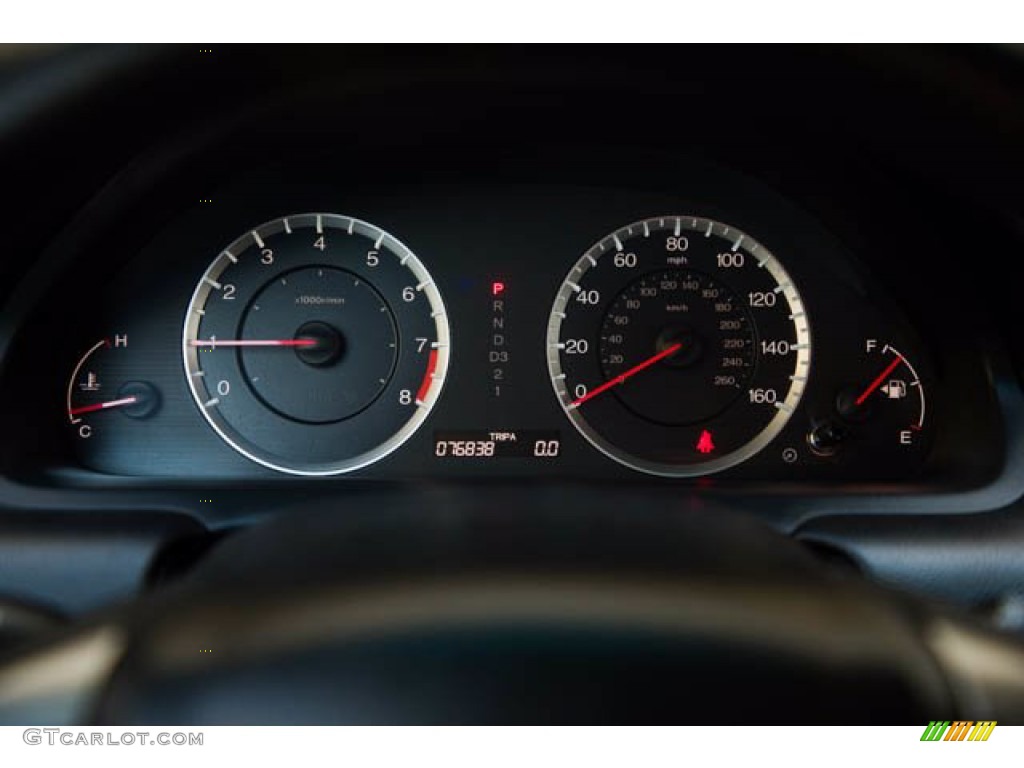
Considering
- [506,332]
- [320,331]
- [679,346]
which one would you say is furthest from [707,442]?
[320,331]

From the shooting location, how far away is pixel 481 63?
1722 mm

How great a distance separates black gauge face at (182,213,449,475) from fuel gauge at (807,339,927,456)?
2.48 feet

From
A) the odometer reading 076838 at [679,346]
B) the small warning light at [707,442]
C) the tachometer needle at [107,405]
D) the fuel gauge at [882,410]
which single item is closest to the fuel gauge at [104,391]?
the tachometer needle at [107,405]

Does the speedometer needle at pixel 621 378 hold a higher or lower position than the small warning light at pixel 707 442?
higher

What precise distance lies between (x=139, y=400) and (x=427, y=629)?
4.97 feet

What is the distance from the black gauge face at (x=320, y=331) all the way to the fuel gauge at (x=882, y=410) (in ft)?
2.48

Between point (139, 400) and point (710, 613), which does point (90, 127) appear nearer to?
point (139, 400)

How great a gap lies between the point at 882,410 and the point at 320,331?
42.2 inches

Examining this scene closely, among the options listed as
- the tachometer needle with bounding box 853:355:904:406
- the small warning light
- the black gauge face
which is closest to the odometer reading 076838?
the small warning light

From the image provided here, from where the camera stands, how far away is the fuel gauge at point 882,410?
7.34ft

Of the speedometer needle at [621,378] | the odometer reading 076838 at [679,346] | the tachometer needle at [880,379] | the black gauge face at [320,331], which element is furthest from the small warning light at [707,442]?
Answer: the black gauge face at [320,331]

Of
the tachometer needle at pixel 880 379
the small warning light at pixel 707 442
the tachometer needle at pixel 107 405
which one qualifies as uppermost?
the tachometer needle at pixel 107 405

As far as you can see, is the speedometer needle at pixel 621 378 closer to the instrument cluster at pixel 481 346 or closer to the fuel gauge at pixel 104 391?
Answer: the instrument cluster at pixel 481 346
